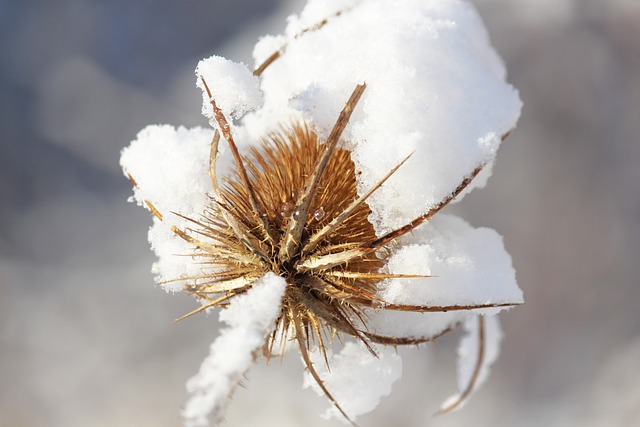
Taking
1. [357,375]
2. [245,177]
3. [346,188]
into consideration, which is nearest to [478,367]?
[357,375]

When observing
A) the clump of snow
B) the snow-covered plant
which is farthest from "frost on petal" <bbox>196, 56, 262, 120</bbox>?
the clump of snow

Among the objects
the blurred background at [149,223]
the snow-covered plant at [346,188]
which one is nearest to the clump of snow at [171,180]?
the snow-covered plant at [346,188]

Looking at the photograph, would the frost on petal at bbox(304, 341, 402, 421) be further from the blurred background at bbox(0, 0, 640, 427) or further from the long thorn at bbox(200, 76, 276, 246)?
the blurred background at bbox(0, 0, 640, 427)

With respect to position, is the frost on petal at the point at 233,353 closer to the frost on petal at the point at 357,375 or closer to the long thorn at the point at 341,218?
the long thorn at the point at 341,218

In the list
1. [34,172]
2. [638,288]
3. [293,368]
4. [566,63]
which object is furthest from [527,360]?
[34,172]

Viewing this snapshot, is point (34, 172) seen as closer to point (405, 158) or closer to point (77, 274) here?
point (77, 274)

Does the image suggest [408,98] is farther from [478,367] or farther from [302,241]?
[478,367]
